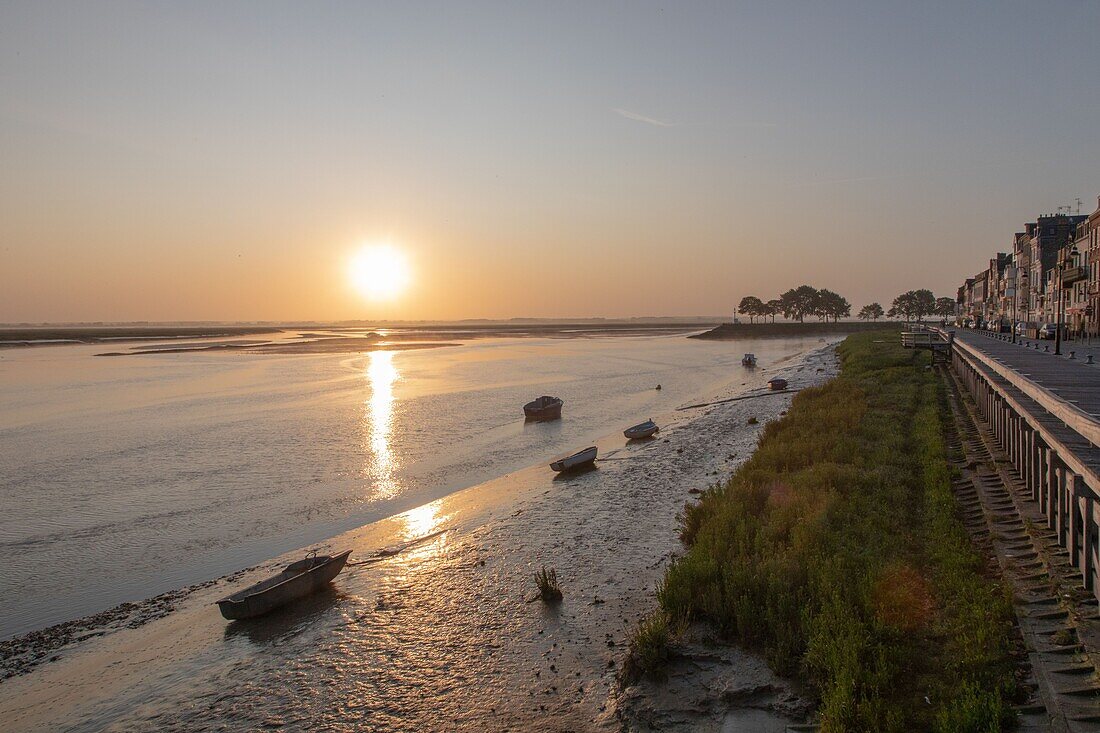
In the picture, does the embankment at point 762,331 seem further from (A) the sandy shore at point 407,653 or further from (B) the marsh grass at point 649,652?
(B) the marsh grass at point 649,652

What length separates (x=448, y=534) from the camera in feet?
59.5

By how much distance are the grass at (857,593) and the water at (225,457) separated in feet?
Answer: 36.5

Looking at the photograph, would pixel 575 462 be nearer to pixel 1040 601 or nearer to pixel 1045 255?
pixel 1040 601

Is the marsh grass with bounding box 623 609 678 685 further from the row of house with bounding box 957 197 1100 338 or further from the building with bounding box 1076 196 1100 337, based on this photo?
the building with bounding box 1076 196 1100 337

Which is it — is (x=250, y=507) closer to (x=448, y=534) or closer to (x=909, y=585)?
(x=448, y=534)

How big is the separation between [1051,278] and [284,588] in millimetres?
91127

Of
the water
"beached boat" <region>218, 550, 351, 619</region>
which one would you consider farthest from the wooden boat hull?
"beached boat" <region>218, 550, 351, 619</region>

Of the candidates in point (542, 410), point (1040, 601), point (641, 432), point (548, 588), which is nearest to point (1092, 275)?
point (641, 432)

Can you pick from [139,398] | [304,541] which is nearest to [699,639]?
[304,541]

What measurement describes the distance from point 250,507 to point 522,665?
1398cm

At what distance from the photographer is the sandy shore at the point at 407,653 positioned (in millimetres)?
9523

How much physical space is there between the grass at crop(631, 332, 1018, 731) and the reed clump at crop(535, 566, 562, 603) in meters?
2.43

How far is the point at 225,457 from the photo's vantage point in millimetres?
28734

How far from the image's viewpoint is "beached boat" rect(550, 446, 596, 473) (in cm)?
2433
